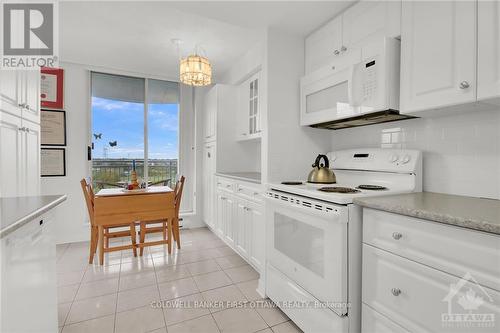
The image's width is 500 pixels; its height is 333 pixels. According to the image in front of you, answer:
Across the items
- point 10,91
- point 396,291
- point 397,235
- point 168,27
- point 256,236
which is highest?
point 168,27

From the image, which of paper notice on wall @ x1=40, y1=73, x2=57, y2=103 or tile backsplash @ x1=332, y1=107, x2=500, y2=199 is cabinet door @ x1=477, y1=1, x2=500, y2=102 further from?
paper notice on wall @ x1=40, y1=73, x2=57, y2=103

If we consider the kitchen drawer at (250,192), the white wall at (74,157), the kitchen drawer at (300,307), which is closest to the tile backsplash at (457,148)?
the kitchen drawer at (300,307)

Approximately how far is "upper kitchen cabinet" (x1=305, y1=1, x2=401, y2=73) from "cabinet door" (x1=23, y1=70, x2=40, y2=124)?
2009 mm

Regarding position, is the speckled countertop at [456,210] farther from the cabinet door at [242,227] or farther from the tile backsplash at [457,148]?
the cabinet door at [242,227]

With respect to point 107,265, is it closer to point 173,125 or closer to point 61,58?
point 173,125

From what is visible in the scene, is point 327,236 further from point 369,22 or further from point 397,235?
point 369,22

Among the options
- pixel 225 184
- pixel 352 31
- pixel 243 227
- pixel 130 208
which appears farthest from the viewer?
pixel 225 184

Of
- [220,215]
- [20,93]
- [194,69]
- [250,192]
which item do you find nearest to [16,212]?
[20,93]

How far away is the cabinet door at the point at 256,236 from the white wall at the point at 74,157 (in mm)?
2535

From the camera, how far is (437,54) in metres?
1.32

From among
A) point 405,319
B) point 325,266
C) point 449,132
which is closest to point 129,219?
point 325,266

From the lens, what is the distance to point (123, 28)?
2.46 m

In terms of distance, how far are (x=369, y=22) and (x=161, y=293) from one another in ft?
8.53

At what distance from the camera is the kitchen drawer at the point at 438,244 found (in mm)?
875
